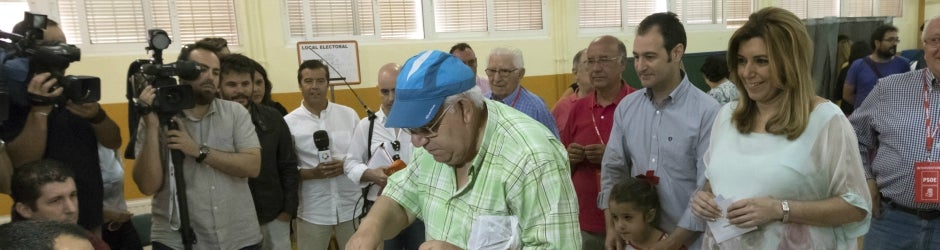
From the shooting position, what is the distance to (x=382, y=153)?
10.3 ft

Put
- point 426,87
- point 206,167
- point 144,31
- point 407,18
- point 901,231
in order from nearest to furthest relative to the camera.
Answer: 1. point 426,87
2. point 901,231
3. point 206,167
4. point 144,31
5. point 407,18

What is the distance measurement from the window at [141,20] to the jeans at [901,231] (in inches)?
205

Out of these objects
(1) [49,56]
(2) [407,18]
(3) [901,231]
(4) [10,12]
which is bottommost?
(3) [901,231]

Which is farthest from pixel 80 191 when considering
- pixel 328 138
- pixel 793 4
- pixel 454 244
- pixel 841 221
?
pixel 793 4

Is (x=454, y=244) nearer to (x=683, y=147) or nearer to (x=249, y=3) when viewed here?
(x=683, y=147)

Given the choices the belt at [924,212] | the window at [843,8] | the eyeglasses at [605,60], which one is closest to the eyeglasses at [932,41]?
the belt at [924,212]

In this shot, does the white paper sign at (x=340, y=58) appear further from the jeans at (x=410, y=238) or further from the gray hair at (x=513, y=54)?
the jeans at (x=410, y=238)

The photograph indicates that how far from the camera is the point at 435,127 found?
50.3 inches

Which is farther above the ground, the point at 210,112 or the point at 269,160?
the point at 210,112

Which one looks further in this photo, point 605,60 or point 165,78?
point 605,60

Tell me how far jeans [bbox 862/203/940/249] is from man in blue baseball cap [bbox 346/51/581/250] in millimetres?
1626

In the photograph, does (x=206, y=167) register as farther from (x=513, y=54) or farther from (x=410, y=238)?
(x=513, y=54)

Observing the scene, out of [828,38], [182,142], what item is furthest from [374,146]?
[828,38]

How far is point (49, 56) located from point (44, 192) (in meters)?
0.47
